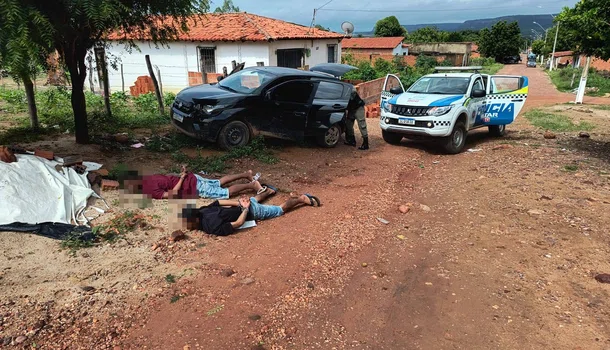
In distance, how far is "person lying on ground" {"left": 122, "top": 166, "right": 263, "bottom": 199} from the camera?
5785mm

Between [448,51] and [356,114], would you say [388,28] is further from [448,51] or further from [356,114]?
[356,114]

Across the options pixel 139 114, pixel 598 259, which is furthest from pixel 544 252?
pixel 139 114

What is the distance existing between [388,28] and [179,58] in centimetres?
5092

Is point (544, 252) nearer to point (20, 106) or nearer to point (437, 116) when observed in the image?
point (437, 116)

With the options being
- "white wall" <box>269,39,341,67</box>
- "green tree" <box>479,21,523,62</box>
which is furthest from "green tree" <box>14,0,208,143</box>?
"green tree" <box>479,21,523,62</box>

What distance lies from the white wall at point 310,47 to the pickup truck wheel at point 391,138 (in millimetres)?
11216

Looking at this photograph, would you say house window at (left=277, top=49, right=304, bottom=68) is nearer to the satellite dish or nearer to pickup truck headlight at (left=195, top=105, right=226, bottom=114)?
the satellite dish

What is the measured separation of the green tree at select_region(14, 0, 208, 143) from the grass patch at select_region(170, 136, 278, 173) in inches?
89.4

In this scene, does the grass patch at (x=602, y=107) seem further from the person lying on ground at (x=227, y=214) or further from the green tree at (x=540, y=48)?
the green tree at (x=540, y=48)

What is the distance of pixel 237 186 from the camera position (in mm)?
6520

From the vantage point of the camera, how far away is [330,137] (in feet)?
32.9

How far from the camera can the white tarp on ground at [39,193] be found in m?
4.74

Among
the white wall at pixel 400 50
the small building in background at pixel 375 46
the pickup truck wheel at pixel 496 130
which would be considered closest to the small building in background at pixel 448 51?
the white wall at pixel 400 50

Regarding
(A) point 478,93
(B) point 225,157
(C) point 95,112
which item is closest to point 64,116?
(C) point 95,112
